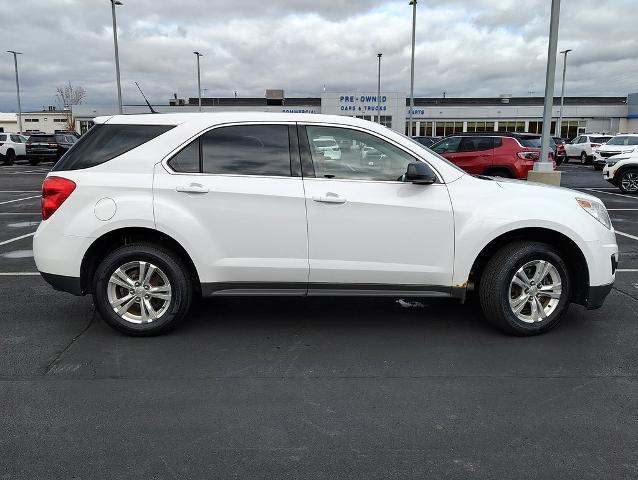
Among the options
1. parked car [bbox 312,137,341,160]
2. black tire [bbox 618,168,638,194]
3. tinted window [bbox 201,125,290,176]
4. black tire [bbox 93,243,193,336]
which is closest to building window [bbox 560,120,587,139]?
black tire [bbox 618,168,638,194]

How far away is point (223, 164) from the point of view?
4602mm

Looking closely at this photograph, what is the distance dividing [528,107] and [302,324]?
213 feet

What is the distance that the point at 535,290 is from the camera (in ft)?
15.3

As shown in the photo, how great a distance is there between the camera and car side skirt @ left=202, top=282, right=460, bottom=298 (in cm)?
459

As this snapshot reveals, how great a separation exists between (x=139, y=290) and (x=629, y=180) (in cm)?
1638

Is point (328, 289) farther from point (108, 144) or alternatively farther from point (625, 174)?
point (625, 174)

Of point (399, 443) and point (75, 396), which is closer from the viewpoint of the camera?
point (399, 443)

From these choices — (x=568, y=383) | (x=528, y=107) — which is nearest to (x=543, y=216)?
(x=568, y=383)

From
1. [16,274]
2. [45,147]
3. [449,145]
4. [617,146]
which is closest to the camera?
[16,274]

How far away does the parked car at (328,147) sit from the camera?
462 centimetres

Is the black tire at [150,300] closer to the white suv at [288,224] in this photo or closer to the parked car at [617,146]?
the white suv at [288,224]

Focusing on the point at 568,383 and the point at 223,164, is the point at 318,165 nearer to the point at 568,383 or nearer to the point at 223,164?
the point at 223,164

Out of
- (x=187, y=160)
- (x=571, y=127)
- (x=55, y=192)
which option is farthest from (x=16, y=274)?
(x=571, y=127)

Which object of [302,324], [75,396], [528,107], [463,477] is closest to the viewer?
[463,477]
